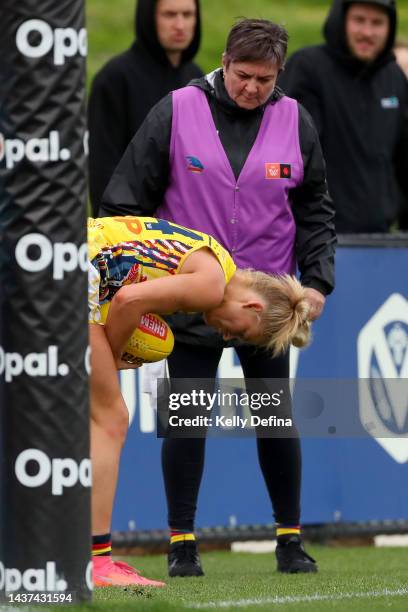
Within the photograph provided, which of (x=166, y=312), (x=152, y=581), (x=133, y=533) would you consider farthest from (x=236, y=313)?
(x=133, y=533)

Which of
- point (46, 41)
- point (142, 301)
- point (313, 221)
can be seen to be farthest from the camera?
point (313, 221)

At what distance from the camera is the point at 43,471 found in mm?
4652

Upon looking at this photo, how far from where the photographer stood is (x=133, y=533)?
28.3 ft

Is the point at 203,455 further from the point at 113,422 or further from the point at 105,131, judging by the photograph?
the point at 105,131

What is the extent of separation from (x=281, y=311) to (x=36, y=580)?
81.2 inches

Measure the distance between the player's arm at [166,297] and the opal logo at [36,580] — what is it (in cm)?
161

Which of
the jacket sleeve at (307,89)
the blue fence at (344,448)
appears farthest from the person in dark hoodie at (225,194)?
the jacket sleeve at (307,89)

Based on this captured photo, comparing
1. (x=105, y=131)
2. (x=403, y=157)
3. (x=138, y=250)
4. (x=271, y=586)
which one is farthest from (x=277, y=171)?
(x=403, y=157)

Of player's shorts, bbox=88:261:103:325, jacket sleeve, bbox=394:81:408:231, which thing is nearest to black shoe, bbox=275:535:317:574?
player's shorts, bbox=88:261:103:325

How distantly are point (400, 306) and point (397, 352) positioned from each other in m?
0.26

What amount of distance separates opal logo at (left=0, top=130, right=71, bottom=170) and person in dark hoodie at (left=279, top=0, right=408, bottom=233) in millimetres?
4727

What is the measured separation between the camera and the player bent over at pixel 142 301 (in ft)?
20.1

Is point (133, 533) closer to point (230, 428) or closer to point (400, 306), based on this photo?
point (230, 428)

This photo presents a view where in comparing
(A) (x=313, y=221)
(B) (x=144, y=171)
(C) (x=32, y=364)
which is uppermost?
(B) (x=144, y=171)
